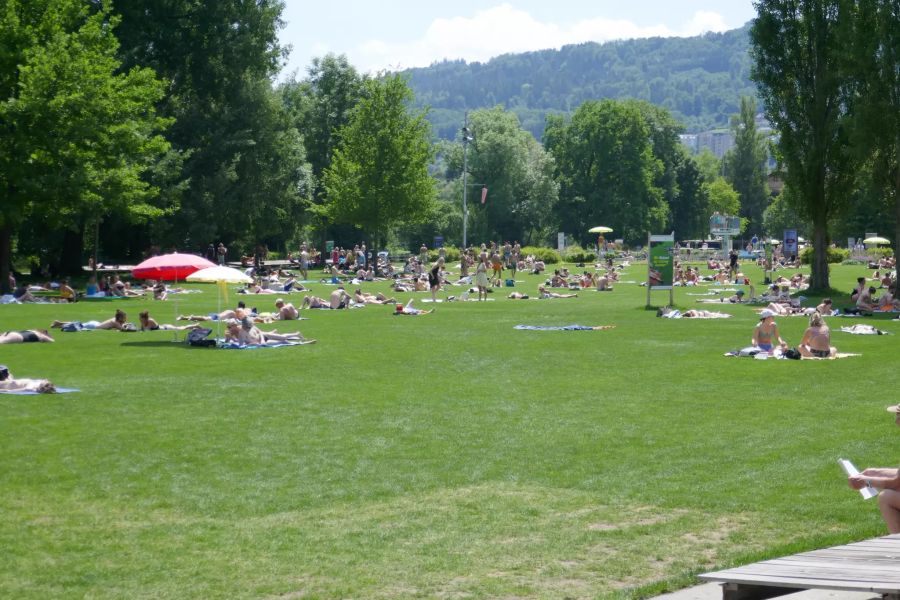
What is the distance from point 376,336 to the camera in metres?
27.8

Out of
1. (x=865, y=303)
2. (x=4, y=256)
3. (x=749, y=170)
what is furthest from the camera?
(x=749, y=170)

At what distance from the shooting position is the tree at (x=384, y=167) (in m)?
66.5

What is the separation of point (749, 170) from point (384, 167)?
88.7m

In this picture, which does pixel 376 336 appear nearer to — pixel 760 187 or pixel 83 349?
pixel 83 349

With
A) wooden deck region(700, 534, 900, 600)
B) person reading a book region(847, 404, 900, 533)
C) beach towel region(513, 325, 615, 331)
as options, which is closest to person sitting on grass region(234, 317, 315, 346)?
beach towel region(513, 325, 615, 331)

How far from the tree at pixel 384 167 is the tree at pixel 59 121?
2317 centimetres

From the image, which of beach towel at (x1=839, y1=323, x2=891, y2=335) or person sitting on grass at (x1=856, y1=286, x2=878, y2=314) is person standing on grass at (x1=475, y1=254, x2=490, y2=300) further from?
beach towel at (x1=839, y1=323, x2=891, y2=335)

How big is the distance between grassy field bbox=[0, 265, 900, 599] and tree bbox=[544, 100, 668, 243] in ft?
297

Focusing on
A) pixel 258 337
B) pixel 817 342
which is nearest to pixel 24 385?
pixel 258 337

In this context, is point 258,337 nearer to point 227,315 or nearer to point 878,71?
point 227,315

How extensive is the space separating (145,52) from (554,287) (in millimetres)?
22521

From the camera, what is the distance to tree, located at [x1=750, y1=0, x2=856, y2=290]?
43.4 m

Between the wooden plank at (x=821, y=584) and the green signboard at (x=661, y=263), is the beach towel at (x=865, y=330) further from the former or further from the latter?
the wooden plank at (x=821, y=584)

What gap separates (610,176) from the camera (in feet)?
375
